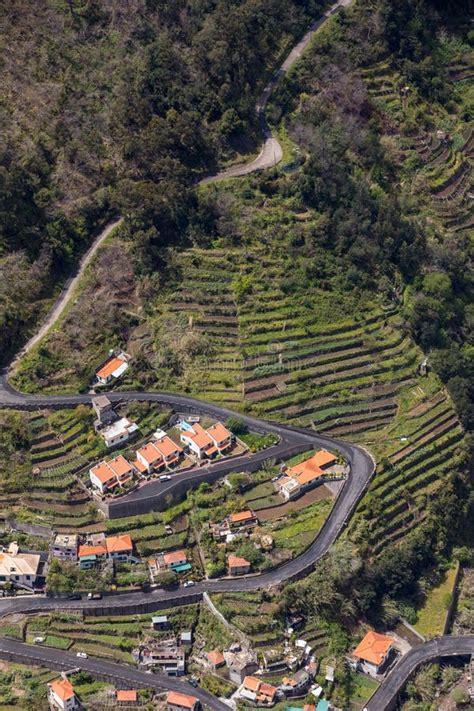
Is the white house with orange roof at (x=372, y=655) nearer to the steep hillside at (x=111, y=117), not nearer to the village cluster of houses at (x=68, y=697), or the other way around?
the village cluster of houses at (x=68, y=697)

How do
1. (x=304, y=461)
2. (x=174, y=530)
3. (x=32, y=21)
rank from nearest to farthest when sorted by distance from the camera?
(x=174, y=530) → (x=304, y=461) → (x=32, y=21)

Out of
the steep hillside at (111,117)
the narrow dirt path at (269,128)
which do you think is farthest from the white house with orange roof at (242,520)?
the narrow dirt path at (269,128)

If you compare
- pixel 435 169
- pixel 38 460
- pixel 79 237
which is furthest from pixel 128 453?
pixel 435 169

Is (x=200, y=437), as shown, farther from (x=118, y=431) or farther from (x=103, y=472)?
(x=103, y=472)

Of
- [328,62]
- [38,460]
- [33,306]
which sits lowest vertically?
[38,460]

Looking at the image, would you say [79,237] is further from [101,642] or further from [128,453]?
[101,642]

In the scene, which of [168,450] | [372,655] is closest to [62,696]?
[168,450]
